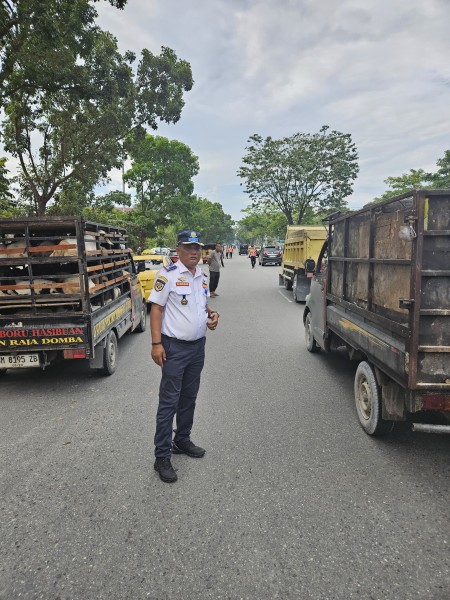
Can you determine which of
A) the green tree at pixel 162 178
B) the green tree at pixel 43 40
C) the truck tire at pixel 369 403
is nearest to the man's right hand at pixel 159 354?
the truck tire at pixel 369 403

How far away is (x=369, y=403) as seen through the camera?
3453mm

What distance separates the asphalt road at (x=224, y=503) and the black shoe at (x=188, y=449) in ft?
0.28

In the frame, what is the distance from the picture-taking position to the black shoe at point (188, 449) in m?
3.09

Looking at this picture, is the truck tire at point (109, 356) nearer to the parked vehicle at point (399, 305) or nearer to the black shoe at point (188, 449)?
the black shoe at point (188, 449)

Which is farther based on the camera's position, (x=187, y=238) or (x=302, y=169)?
(x=302, y=169)

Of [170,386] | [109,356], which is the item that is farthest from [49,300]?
[170,386]

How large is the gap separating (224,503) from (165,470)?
53cm

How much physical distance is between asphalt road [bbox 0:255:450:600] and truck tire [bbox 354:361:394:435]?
4.4 inches

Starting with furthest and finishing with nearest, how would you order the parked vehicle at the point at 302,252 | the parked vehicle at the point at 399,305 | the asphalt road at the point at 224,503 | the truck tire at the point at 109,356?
the parked vehicle at the point at 302,252
the truck tire at the point at 109,356
the parked vehicle at the point at 399,305
the asphalt road at the point at 224,503

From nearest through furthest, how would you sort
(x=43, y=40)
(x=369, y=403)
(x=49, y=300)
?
(x=369, y=403) < (x=49, y=300) < (x=43, y=40)

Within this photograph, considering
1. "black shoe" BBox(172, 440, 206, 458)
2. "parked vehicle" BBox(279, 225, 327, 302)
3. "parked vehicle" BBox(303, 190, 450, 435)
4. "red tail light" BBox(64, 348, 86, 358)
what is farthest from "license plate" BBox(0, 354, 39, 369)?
"parked vehicle" BBox(279, 225, 327, 302)

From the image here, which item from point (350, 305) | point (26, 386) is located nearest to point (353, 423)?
point (350, 305)

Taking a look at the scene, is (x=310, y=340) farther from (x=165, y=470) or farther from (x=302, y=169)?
(x=302, y=169)

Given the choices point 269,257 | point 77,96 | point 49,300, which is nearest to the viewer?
point 49,300
